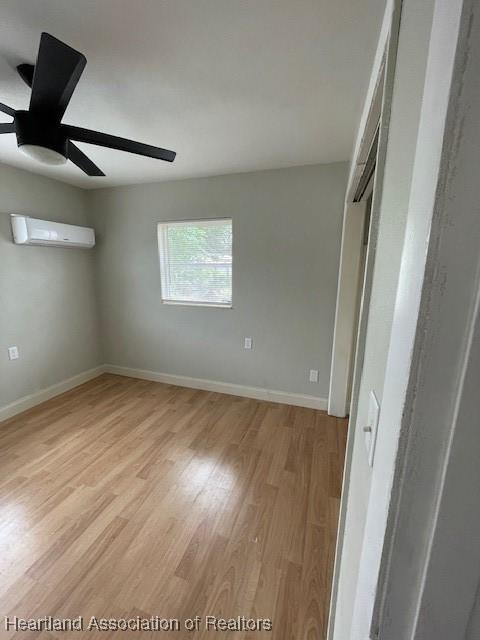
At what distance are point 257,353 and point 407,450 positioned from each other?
258 centimetres

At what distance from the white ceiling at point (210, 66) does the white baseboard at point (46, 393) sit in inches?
88.2

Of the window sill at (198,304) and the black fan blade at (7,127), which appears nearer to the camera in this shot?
the black fan blade at (7,127)

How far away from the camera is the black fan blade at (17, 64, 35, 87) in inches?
49.5

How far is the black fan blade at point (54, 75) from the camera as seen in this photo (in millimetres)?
944

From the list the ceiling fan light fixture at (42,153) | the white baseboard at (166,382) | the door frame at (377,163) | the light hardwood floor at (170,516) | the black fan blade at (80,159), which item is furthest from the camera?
the white baseboard at (166,382)

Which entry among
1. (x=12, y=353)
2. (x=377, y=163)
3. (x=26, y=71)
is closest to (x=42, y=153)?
(x=26, y=71)

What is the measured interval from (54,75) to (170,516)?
2.17 meters

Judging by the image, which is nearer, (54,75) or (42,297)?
(54,75)

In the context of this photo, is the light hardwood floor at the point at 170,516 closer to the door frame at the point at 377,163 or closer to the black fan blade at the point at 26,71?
the door frame at the point at 377,163

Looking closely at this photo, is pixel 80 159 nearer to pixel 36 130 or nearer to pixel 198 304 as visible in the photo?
pixel 36 130

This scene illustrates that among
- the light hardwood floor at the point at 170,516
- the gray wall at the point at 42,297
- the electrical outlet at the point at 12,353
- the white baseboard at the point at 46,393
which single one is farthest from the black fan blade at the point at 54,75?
the white baseboard at the point at 46,393

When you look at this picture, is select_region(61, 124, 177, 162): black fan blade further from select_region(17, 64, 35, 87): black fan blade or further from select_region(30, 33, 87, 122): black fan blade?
select_region(17, 64, 35, 87): black fan blade

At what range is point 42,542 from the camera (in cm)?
140

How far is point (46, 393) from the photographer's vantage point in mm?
2879
